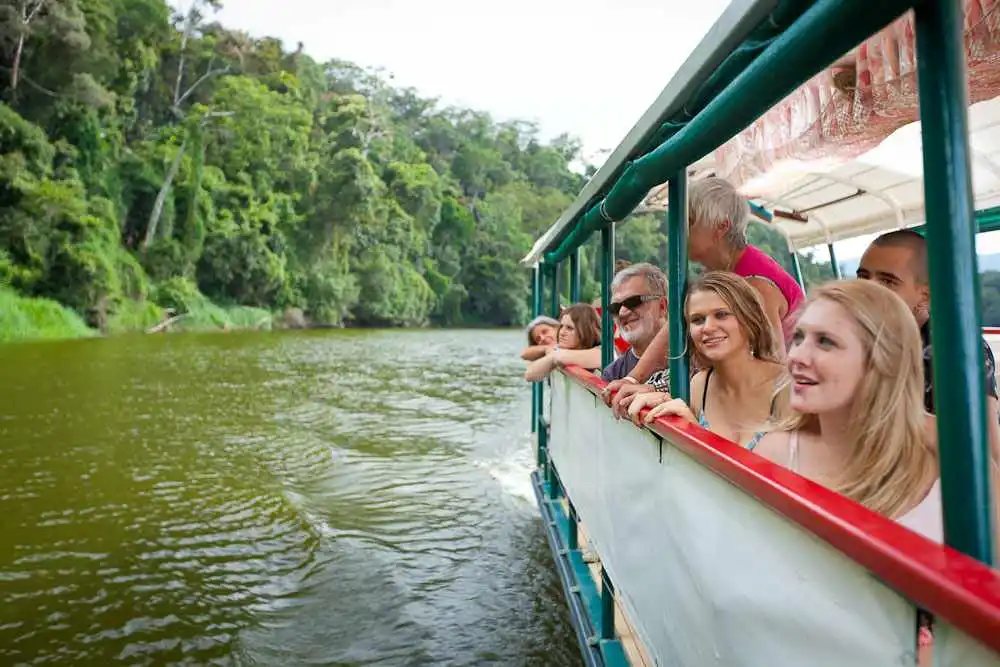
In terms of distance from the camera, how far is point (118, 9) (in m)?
34.8

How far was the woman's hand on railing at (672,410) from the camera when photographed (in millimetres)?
1905

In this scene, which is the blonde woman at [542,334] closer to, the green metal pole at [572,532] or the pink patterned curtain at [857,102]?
the green metal pole at [572,532]

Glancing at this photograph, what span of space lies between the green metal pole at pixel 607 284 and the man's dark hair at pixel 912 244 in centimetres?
112

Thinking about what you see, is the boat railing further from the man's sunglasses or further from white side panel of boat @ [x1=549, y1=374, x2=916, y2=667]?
the man's sunglasses

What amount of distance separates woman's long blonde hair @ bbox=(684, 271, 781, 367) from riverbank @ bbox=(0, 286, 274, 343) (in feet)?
88.1

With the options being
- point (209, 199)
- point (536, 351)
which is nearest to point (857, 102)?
point (536, 351)

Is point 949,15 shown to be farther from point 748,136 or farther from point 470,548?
point 470,548

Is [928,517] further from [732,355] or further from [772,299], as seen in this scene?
[772,299]

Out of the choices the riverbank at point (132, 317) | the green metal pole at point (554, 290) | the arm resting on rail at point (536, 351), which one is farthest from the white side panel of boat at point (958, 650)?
the riverbank at point (132, 317)

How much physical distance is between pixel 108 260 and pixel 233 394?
68.1 ft

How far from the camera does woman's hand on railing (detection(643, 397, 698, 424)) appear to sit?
6.25 ft

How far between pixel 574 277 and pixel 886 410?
3337 millimetres

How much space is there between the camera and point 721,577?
1.51 metres

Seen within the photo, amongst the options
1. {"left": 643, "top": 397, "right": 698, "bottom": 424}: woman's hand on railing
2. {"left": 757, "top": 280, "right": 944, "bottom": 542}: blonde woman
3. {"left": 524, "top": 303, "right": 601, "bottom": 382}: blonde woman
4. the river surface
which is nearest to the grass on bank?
the river surface
